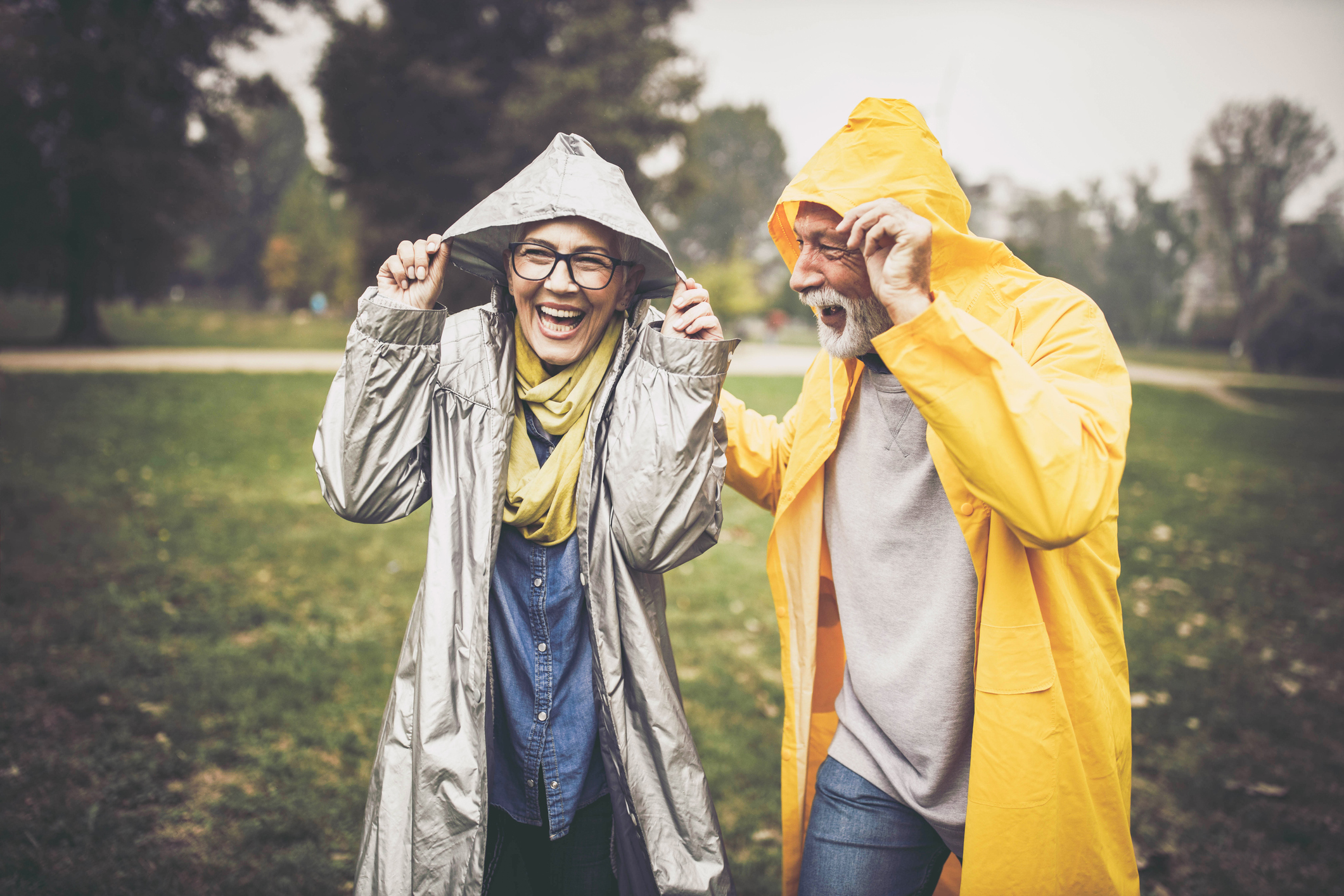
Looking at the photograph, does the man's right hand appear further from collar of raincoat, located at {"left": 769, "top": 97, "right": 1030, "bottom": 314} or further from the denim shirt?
collar of raincoat, located at {"left": 769, "top": 97, "right": 1030, "bottom": 314}

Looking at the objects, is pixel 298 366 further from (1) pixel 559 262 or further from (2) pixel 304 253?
(2) pixel 304 253

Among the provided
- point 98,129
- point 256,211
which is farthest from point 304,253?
point 98,129

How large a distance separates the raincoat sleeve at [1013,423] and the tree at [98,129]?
2186cm

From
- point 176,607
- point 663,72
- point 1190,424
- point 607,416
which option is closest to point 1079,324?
point 607,416

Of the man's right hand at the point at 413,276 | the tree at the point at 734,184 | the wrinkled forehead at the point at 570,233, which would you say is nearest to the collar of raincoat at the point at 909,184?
the wrinkled forehead at the point at 570,233

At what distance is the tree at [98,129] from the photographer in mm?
16422

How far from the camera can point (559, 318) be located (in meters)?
1.91

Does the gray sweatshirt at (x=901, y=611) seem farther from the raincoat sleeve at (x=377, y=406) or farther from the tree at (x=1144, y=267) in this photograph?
the tree at (x=1144, y=267)

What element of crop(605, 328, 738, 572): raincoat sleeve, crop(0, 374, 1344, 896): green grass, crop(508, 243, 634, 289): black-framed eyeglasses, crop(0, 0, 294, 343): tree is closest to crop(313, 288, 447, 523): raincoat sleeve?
crop(508, 243, 634, 289): black-framed eyeglasses

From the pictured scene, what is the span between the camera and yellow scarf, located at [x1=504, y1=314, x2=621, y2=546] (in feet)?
6.11

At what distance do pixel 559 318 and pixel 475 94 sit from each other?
66.1ft

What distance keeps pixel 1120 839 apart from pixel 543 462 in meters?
1.75

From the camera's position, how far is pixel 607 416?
75.6 inches

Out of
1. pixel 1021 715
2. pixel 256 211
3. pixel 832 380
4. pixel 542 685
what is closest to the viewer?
pixel 1021 715
